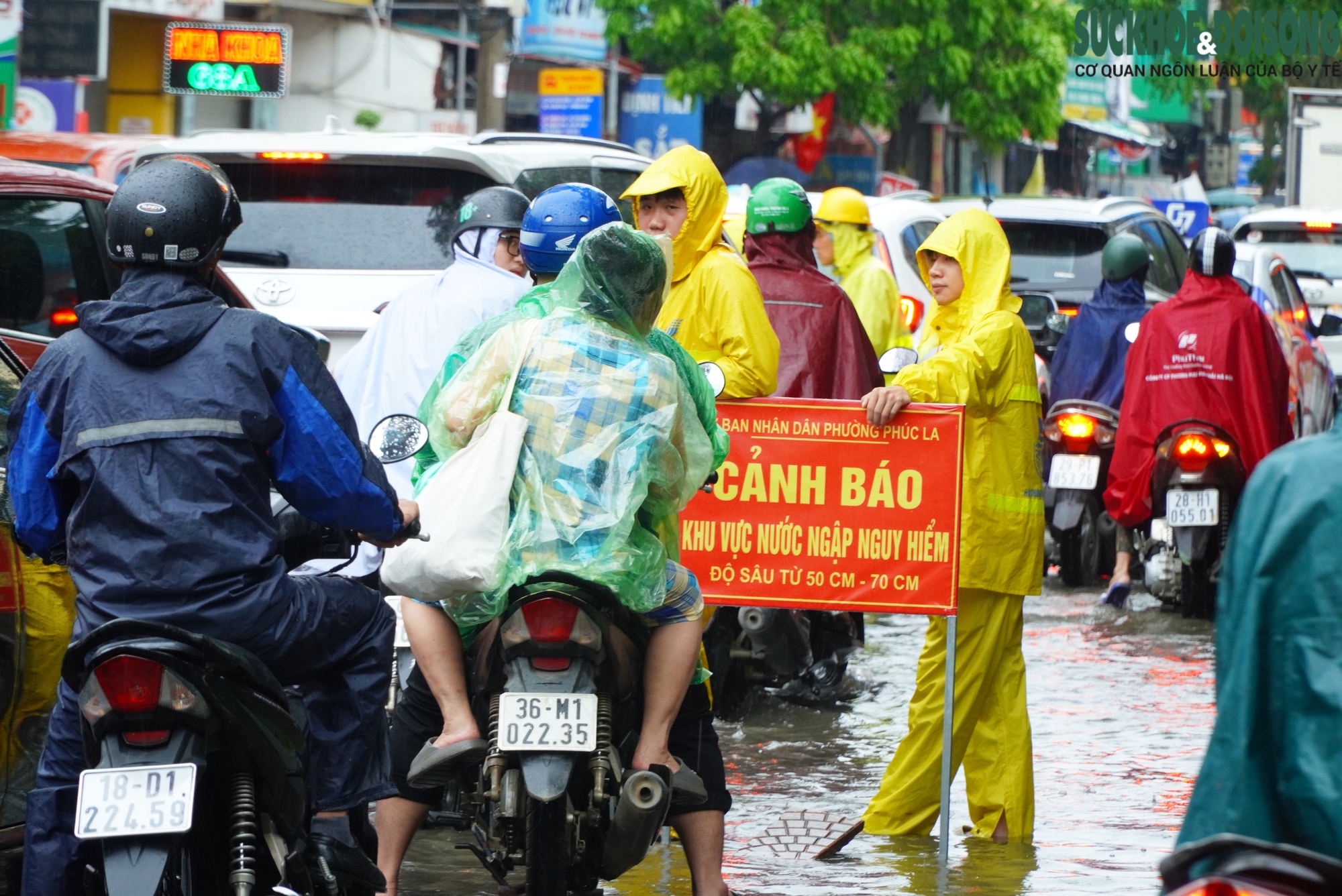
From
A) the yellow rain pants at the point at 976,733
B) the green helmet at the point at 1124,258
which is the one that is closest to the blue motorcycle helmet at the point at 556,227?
the yellow rain pants at the point at 976,733

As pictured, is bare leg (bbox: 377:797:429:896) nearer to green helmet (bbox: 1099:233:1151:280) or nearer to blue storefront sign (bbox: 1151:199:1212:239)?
green helmet (bbox: 1099:233:1151:280)

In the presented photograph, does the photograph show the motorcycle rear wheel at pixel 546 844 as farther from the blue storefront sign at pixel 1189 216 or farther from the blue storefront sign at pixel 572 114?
the blue storefront sign at pixel 572 114

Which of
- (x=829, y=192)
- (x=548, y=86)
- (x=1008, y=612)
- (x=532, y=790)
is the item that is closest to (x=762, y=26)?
(x=548, y=86)

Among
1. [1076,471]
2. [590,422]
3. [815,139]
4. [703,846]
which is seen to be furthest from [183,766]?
[815,139]

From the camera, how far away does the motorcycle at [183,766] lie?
357 centimetres

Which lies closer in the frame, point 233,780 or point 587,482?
point 233,780

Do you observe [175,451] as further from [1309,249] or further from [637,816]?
[1309,249]

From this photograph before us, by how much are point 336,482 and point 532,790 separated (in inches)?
30.3

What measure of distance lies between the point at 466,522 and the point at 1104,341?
7.32m

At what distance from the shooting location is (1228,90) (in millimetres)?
52438

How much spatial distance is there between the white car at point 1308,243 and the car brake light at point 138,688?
15.3m

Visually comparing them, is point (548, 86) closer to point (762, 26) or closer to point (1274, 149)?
point (762, 26)

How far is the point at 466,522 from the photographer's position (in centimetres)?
435

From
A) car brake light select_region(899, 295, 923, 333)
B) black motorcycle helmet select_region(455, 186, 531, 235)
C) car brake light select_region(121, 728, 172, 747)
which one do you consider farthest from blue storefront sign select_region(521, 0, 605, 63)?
car brake light select_region(121, 728, 172, 747)
